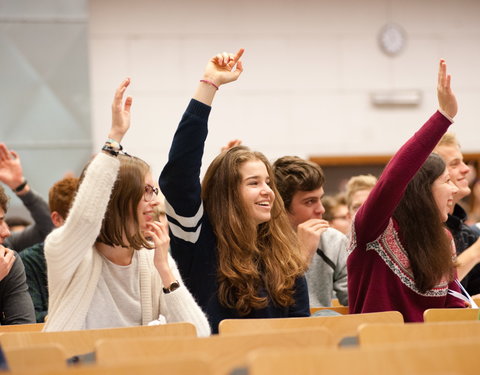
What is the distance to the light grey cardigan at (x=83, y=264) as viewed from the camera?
2396 mm

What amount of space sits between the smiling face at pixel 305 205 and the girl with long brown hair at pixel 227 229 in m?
0.56

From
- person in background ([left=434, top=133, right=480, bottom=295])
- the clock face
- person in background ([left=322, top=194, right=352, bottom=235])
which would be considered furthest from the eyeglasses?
the clock face

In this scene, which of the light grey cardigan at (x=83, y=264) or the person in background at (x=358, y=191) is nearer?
the light grey cardigan at (x=83, y=264)

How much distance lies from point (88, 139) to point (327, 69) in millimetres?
2515

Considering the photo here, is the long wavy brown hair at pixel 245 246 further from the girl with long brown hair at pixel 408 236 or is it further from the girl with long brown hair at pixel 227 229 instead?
the girl with long brown hair at pixel 408 236

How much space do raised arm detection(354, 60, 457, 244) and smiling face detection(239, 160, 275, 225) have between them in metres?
0.35

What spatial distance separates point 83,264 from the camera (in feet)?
8.30

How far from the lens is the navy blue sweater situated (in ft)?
8.95

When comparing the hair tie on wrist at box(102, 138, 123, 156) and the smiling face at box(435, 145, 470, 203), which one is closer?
the hair tie on wrist at box(102, 138, 123, 156)

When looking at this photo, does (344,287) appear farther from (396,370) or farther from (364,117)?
(364,117)

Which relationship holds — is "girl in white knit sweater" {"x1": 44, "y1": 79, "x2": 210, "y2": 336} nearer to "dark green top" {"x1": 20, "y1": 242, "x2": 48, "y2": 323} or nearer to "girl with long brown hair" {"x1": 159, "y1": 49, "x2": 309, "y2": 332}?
"girl with long brown hair" {"x1": 159, "y1": 49, "x2": 309, "y2": 332}

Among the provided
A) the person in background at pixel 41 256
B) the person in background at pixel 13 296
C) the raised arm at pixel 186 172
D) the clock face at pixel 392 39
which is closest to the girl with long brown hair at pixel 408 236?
the raised arm at pixel 186 172

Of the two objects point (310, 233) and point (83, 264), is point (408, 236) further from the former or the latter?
point (83, 264)

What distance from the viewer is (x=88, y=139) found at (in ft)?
23.1
